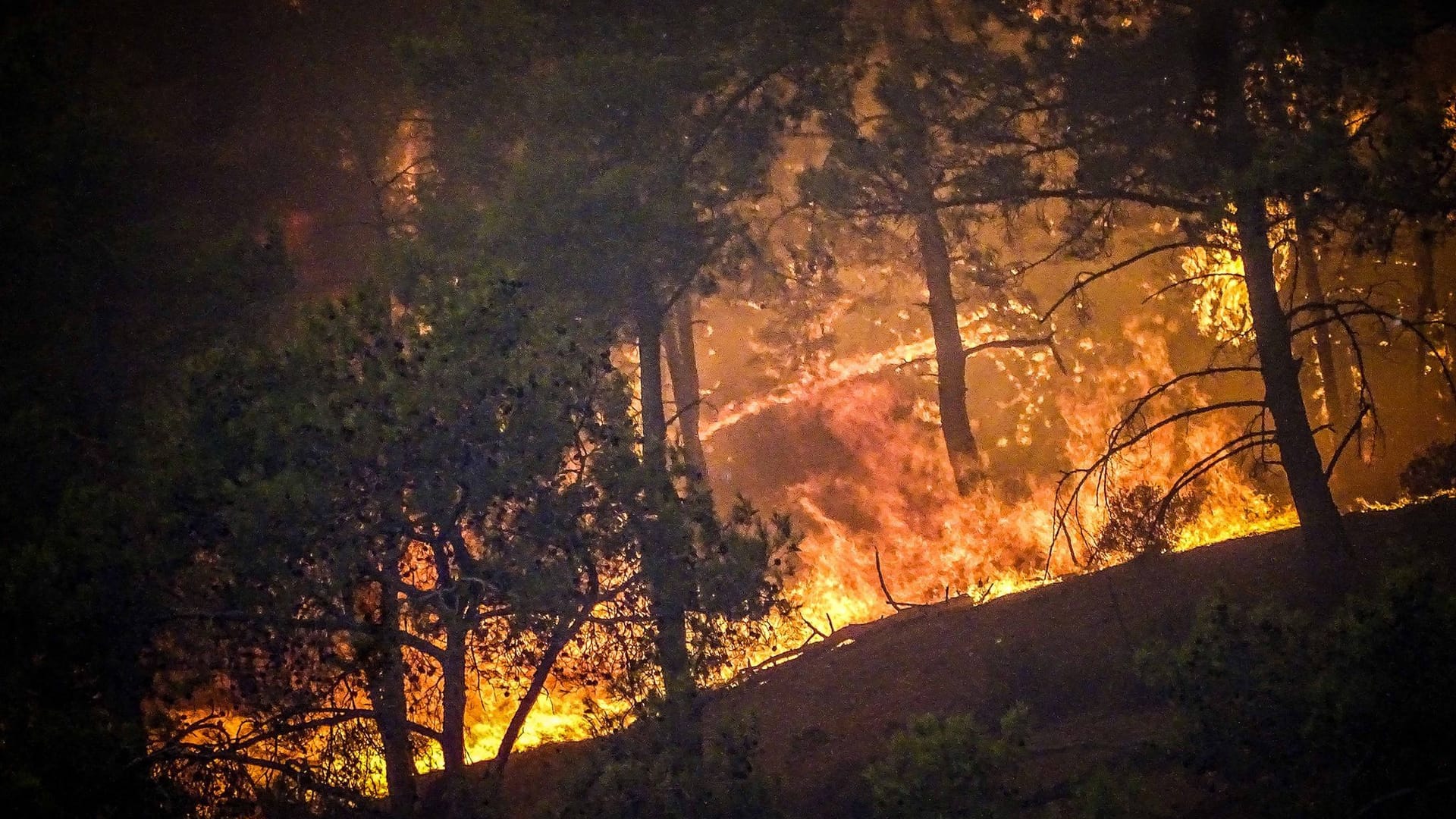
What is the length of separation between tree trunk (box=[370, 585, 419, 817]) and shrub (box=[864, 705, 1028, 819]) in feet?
12.5

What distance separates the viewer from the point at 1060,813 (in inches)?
383

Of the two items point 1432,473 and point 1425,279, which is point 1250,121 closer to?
point 1432,473

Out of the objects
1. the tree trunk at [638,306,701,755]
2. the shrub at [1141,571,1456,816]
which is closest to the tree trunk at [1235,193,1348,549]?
the shrub at [1141,571,1456,816]

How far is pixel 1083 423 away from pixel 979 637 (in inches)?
558

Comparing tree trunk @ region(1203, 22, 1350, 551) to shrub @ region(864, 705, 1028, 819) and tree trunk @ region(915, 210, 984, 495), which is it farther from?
tree trunk @ region(915, 210, 984, 495)

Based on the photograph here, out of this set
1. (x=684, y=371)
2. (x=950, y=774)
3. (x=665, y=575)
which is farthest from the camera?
(x=684, y=371)

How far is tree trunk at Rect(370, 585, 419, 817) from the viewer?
8.38 metres

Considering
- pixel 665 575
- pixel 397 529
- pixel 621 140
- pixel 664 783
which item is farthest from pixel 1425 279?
pixel 397 529

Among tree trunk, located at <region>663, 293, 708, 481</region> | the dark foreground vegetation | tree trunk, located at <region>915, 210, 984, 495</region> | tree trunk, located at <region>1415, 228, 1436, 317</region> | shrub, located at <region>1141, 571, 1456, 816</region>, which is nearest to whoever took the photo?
shrub, located at <region>1141, 571, 1456, 816</region>

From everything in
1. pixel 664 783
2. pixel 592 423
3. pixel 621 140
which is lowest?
pixel 664 783

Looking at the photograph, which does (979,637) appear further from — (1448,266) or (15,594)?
(1448,266)

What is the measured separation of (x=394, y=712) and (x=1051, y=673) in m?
7.50

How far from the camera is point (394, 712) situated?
8961mm

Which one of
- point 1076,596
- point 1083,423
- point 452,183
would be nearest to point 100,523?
point 452,183
